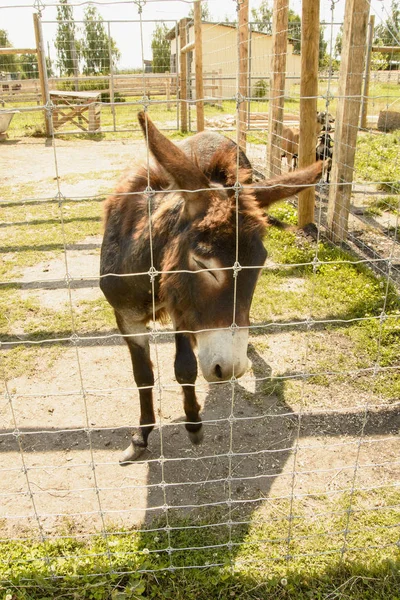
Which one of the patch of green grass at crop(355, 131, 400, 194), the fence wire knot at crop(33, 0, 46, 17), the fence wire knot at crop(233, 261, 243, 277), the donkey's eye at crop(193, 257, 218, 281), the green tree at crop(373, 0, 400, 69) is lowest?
the patch of green grass at crop(355, 131, 400, 194)

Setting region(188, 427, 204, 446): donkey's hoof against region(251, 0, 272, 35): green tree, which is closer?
region(188, 427, 204, 446): donkey's hoof

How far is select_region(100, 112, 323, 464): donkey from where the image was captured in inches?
89.3

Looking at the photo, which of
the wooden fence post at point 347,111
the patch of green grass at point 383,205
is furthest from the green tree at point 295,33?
the patch of green grass at point 383,205

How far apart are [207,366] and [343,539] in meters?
1.30

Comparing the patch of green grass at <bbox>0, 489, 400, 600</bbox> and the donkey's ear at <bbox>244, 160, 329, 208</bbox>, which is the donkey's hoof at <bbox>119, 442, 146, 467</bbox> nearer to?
the patch of green grass at <bbox>0, 489, 400, 600</bbox>

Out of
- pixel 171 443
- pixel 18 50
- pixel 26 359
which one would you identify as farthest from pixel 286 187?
pixel 18 50

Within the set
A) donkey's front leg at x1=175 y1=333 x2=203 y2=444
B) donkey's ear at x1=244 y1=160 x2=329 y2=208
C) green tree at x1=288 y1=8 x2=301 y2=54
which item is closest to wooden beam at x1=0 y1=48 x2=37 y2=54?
green tree at x1=288 y1=8 x2=301 y2=54

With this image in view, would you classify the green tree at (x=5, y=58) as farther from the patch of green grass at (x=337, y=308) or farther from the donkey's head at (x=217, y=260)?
the donkey's head at (x=217, y=260)

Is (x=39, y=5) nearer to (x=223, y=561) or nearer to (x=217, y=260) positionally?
(x=217, y=260)

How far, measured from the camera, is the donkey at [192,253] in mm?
2268

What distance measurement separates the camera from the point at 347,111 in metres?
6.07

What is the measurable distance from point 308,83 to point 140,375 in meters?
4.70

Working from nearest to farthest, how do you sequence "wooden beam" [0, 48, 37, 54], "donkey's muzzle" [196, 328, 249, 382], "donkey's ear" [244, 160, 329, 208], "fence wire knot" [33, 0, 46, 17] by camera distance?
"fence wire knot" [33, 0, 46, 17], "donkey's muzzle" [196, 328, 249, 382], "donkey's ear" [244, 160, 329, 208], "wooden beam" [0, 48, 37, 54]

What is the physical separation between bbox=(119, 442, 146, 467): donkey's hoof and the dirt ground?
48mm
